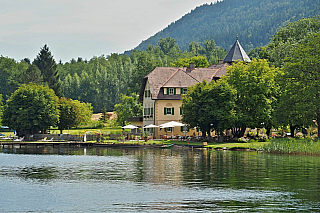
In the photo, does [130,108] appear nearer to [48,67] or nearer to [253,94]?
[48,67]

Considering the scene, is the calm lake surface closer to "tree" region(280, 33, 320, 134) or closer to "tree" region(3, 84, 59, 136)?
"tree" region(280, 33, 320, 134)

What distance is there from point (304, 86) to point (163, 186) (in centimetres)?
3087

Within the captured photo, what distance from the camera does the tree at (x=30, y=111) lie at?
267 feet

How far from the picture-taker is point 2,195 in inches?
1053

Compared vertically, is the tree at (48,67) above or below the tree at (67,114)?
above

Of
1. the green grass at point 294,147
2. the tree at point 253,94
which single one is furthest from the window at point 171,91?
the green grass at point 294,147

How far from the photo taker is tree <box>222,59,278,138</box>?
2660 inches

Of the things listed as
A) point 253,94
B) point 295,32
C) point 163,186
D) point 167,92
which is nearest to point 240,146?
point 253,94

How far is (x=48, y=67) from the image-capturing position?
130250 mm

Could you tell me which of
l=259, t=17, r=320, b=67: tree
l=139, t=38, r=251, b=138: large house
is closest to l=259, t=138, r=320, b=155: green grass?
l=139, t=38, r=251, b=138: large house

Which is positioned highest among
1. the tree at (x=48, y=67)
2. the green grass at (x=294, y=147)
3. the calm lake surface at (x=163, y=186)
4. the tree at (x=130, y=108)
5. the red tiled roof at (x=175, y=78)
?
the tree at (x=48, y=67)

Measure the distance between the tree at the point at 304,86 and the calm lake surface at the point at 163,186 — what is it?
10225 millimetres

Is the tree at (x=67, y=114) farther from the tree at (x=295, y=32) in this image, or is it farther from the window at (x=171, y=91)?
the tree at (x=295, y=32)

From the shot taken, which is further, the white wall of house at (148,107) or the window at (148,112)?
the window at (148,112)
